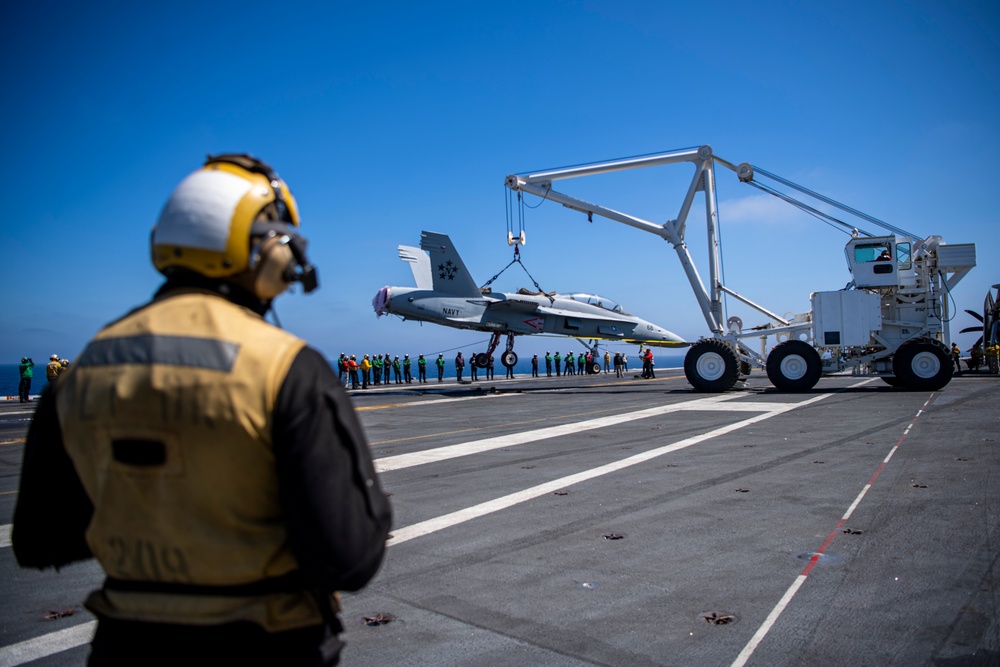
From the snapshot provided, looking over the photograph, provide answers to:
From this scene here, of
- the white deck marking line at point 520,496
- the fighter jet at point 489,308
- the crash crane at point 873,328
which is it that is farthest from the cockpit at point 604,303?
the white deck marking line at point 520,496

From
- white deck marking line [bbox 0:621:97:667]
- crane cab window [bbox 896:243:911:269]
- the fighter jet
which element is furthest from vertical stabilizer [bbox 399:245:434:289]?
white deck marking line [bbox 0:621:97:667]

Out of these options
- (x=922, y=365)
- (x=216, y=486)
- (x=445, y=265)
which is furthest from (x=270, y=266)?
(x=445, y=265)

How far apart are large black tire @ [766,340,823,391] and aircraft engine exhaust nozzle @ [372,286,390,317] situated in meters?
13.4

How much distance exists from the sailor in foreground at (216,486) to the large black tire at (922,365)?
848 inches

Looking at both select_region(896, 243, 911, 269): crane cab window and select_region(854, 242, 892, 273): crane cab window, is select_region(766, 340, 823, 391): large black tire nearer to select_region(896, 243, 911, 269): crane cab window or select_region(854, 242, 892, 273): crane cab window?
select_region(854, 242, 892, 273): crane cab window

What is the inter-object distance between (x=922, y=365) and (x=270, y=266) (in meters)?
21.8

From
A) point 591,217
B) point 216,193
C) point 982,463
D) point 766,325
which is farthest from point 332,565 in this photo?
point 591,217

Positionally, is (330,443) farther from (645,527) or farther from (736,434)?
(736,434)

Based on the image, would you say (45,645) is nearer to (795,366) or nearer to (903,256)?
(795,366)

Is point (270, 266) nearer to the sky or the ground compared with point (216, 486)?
nearer to the sky

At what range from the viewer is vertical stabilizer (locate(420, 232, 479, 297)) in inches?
1006

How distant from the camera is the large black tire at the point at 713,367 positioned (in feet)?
69.1

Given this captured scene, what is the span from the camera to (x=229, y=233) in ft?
6.03

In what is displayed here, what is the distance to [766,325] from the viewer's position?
22734 millimetres
